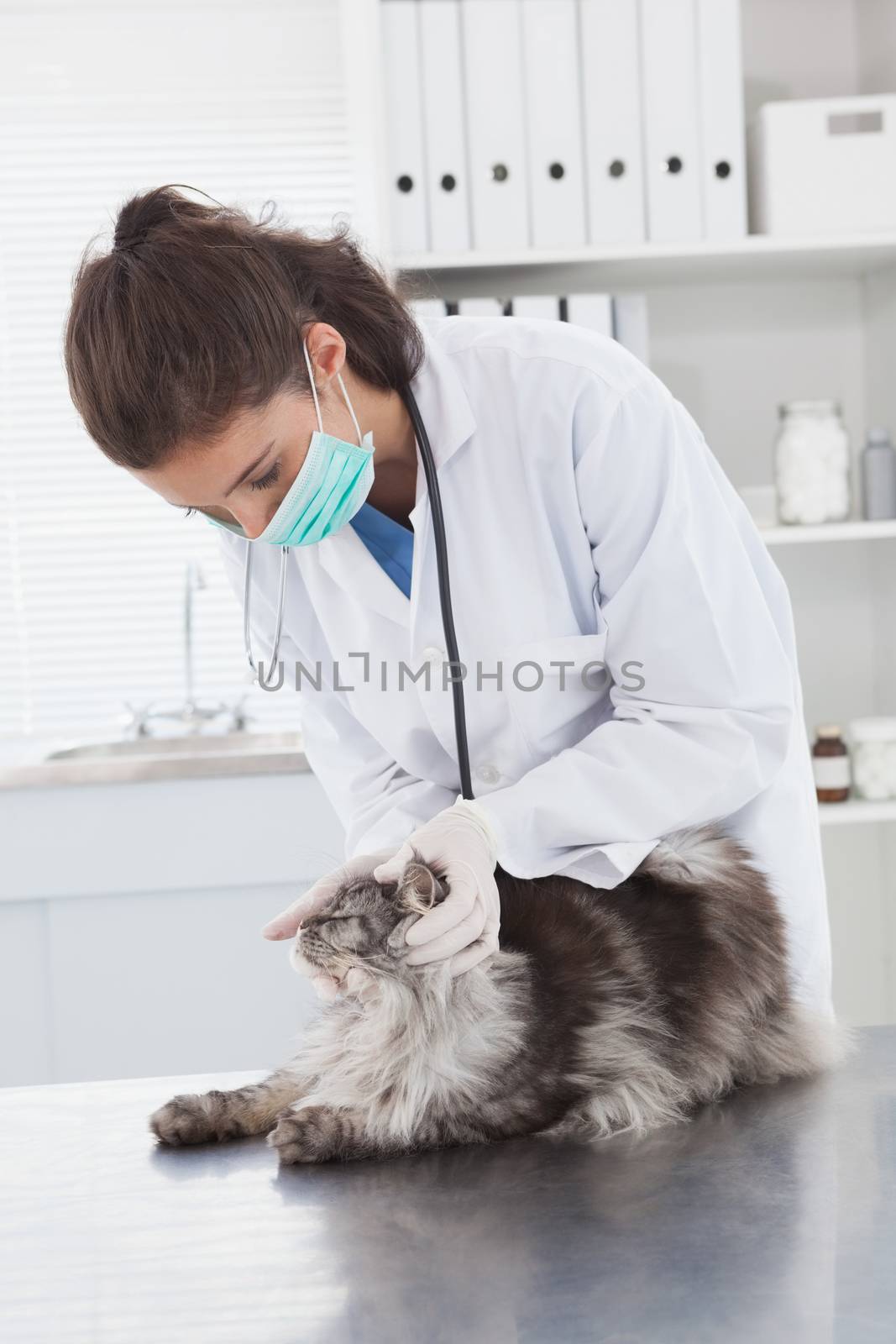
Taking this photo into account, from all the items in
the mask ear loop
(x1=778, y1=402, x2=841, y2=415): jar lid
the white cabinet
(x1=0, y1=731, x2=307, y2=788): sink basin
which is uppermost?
(x1=778, y1=402, x2=841, y2=415): jar lid

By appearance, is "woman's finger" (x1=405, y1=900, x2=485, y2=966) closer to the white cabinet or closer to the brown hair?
the brown hair

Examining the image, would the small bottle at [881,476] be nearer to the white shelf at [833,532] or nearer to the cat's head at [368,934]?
the white shelf at [833,532]

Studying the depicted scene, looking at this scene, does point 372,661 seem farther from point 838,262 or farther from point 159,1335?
point 838,262

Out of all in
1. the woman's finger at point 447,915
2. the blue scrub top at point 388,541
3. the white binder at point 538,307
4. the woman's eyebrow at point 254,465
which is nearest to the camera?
the woman's finger at point 447,915

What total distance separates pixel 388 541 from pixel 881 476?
1583 mm

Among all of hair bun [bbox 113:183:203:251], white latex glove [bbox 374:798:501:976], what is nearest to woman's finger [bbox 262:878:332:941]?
white latex glove [bbox 374:798:501:976]

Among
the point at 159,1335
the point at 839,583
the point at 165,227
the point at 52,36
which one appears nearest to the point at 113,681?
the point at 52,36

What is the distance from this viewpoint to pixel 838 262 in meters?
2.64

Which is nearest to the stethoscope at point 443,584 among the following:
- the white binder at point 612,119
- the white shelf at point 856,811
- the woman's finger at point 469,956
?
the woman's finger at point 469,956

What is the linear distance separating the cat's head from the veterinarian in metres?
0.03

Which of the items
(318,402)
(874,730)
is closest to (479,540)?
(318,402)

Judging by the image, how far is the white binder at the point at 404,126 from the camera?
91.6 inches

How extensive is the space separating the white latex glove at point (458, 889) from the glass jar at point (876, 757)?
5.59ft

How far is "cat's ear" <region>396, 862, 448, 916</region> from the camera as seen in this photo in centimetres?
92
